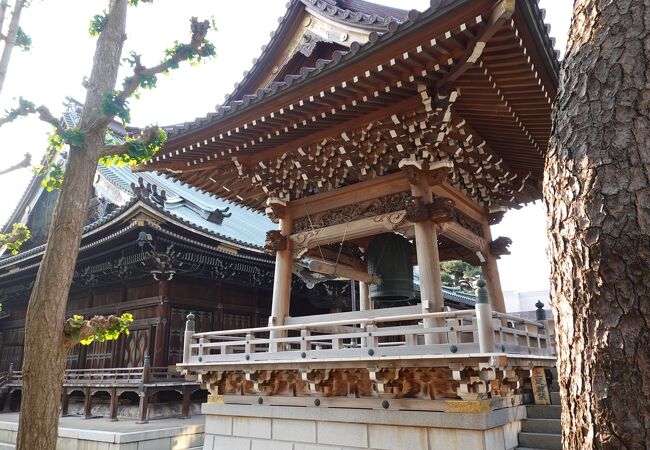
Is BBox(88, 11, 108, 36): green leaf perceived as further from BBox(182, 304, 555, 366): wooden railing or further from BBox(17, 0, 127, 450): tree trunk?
BBox(182, 304, 555, 366): wooden railing

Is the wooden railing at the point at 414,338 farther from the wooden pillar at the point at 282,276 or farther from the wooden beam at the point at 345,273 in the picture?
the wooden beam at the point at 345,273

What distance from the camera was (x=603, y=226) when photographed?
1.92 meters

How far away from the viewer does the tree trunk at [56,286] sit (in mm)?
4320

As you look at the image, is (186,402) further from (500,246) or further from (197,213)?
(500,246)

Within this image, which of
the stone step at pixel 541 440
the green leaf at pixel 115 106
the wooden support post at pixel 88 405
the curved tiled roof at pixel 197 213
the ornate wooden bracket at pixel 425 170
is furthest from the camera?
the curved tiled roof at pixel 197 213

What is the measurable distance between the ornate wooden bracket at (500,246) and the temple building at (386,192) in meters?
0.03

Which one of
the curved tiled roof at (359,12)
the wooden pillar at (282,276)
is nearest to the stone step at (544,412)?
the wooden pillar at (282,276)

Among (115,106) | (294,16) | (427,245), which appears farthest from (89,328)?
(294,16)

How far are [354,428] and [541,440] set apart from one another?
9.65 ft

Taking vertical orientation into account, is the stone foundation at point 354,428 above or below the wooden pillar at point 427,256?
below

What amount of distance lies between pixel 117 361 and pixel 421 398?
11.5m

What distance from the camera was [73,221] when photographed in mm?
4961

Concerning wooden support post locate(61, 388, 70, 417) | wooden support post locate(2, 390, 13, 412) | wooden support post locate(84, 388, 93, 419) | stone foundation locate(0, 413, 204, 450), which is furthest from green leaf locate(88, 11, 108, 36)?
wooden support post locate(2, 390, 13, 412)

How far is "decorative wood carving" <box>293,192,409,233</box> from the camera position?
759cm
